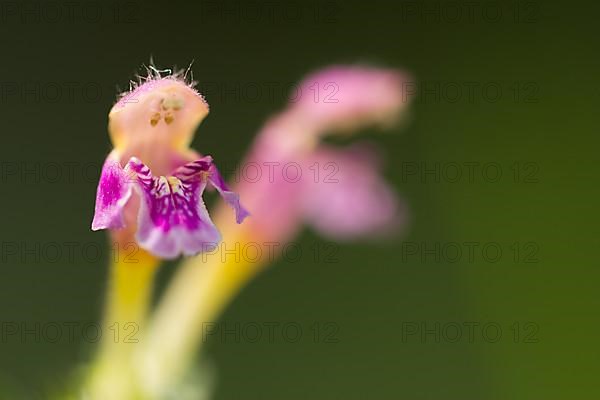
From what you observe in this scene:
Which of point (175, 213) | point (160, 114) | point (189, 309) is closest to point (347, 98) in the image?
point (189, 309)

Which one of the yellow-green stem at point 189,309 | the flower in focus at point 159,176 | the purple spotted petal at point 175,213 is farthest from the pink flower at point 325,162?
the purple spotted petal at point 175,213

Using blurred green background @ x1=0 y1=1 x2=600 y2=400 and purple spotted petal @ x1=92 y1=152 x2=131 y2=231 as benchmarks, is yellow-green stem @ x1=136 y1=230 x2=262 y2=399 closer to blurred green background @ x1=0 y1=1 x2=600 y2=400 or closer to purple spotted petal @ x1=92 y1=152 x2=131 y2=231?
purple spotted petal @ x1=92 y1=152 x2=131 y2=231

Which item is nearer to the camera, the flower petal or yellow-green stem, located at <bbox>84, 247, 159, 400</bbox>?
yellow-green stem, located at <bbox>84, 247, 159, 400</bbox>

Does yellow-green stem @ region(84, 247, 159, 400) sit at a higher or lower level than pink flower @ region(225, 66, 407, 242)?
lower

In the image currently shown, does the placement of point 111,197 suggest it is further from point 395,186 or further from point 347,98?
point 395,186

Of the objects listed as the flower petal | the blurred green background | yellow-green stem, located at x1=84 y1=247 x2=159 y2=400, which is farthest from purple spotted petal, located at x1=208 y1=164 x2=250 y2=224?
the blurred green background

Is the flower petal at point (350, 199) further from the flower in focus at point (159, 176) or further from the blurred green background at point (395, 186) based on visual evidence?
the blurred green background at point (395, 186)
